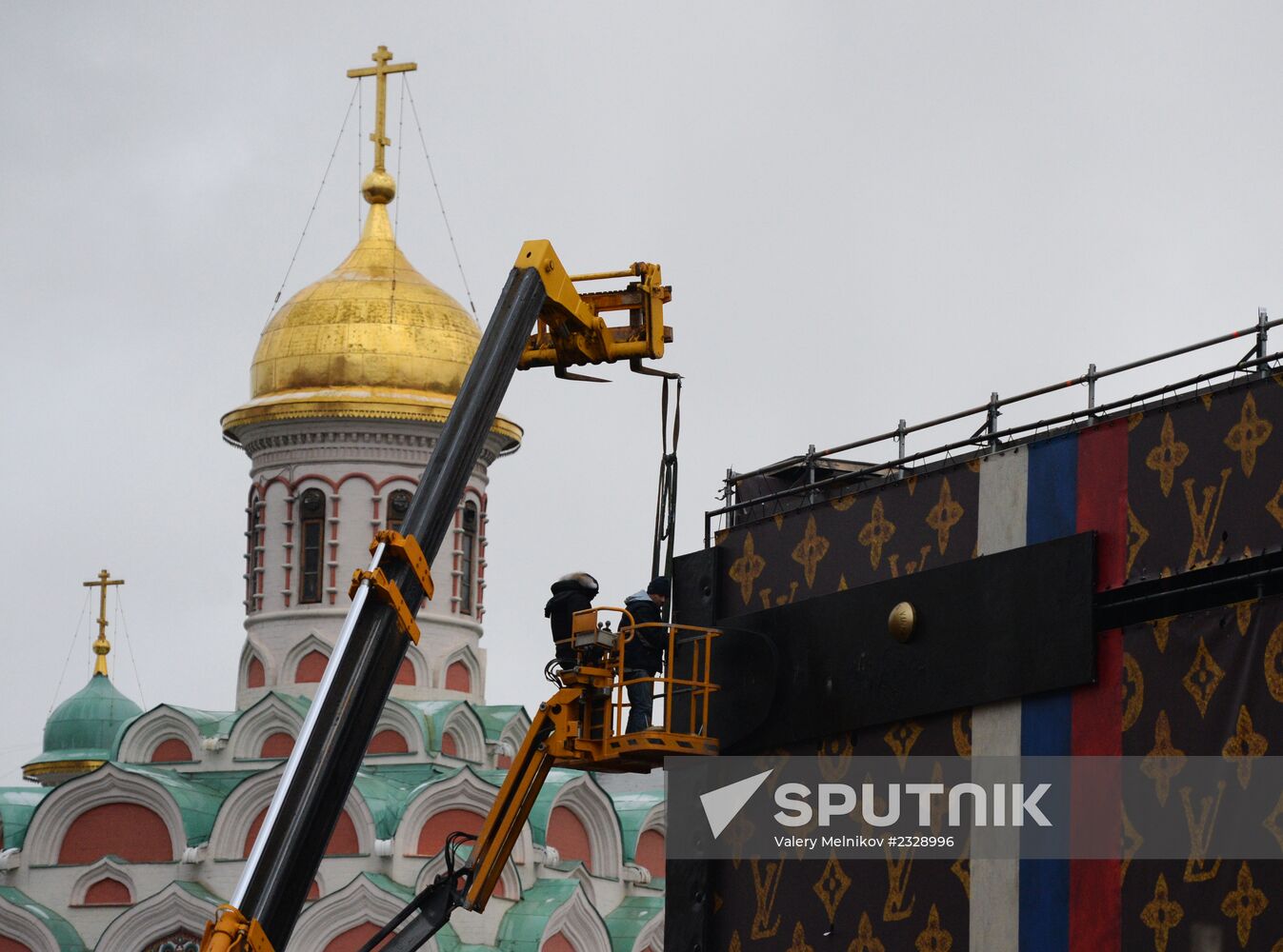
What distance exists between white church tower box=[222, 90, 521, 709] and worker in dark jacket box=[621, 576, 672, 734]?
20754mm

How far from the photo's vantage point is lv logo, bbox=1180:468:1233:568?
11.7 metres

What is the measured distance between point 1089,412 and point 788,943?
3.11m

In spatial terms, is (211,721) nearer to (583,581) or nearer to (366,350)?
(366,350)

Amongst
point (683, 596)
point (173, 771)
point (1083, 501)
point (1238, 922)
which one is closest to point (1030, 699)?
point (1083, 501)

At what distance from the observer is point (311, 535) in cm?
3584

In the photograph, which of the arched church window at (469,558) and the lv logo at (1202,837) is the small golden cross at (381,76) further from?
the lv logo at (1202,837)

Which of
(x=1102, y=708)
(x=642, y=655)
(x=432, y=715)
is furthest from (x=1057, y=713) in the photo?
(x=432, y=715)

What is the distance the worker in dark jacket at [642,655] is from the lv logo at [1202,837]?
3.28 meters

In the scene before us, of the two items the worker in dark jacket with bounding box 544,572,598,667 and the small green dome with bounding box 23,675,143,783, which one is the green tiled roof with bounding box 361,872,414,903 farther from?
the worker in dark jacket with bounding box 544,572,598,667

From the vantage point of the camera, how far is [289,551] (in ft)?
117

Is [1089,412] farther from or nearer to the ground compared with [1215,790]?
farther from the ground

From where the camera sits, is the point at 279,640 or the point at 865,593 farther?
the point at 279,640

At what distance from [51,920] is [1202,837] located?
22.9 meters

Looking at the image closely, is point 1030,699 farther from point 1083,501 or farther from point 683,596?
point 683,596
